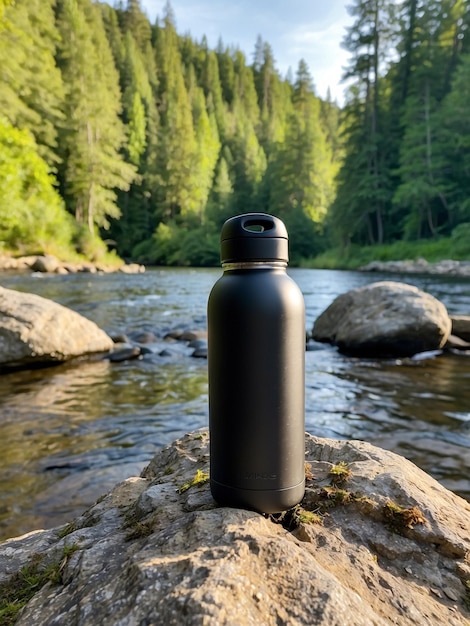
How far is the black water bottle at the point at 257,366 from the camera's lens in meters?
1.38

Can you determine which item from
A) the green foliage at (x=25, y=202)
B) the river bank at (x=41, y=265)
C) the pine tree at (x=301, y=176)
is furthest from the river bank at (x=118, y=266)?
the pine tree at (x=301, y=176)

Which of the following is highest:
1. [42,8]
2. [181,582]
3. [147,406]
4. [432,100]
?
[42,8]

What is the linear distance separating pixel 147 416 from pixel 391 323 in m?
4.73

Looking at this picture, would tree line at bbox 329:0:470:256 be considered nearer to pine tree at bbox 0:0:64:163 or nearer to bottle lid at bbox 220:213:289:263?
pine tree at bbox 0:0:64:163

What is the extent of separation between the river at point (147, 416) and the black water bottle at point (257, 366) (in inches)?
85.5

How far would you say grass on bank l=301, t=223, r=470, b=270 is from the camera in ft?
91.5

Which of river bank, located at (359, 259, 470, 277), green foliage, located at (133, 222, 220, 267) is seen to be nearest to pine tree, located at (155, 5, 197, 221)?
green foliage, located at (133, 222, 220, 267)

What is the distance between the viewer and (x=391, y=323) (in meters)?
7.99

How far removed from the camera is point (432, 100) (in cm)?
3369

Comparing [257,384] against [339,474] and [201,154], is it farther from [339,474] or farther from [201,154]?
[201,154]

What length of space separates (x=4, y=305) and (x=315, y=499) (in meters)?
6.50

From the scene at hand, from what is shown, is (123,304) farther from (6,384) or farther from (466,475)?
(466,475)

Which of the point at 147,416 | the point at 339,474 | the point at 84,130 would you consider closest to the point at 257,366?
the point at 339,474

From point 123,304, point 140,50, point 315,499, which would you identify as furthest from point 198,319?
point 140,50
